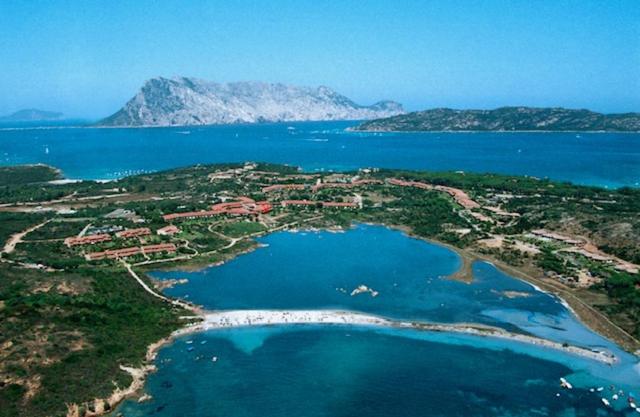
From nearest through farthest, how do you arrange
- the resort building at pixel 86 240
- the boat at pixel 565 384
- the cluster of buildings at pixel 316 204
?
1. the boat at pixel 565 384
2. the resort building at pixel 86 240
3. the cluster of buildings at pixel 316 204

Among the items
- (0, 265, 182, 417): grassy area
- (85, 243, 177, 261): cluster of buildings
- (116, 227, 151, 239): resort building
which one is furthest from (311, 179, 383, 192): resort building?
(0, 265, 182, 417): grassy area

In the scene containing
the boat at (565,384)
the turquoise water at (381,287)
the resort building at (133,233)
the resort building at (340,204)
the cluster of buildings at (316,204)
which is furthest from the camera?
the cluster of buildings at (316,204)

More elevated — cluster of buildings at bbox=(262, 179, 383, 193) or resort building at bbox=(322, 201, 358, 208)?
cluster of buildings at bbox=(262, 179, 383, 193)

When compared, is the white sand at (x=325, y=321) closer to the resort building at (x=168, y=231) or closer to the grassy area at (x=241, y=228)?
the resort building at (x=168, y=231)

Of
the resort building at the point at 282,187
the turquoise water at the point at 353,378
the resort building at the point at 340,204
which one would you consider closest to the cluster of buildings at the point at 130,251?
the turquoise water at the point at 353,378

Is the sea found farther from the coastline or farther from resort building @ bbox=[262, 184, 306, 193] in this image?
resort building @ bbox=[262, 184, 306, 193]

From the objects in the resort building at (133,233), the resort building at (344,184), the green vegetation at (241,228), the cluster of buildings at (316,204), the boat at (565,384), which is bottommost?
the boat at (565,384)

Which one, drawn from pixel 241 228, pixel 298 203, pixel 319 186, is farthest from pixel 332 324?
pixel 319 186
